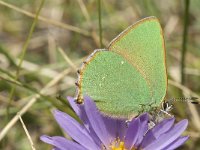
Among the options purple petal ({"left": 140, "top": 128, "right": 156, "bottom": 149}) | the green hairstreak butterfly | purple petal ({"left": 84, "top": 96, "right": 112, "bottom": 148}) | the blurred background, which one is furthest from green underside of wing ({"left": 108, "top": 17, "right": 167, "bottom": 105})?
the blurred background

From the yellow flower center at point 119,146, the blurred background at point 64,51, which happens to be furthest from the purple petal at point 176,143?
the blurred background at point 64,51

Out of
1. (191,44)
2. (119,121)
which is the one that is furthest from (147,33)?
(191,44)

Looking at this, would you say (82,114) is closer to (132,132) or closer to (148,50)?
(132,132)

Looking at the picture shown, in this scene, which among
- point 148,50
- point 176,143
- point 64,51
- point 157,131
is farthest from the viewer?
point 64,51

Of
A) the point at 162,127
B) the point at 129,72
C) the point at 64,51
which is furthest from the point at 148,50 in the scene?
the point at 64,51

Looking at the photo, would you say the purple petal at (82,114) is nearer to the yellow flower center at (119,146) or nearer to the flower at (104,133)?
the flower at (104,133)

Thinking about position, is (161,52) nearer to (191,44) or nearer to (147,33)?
(147,33)
